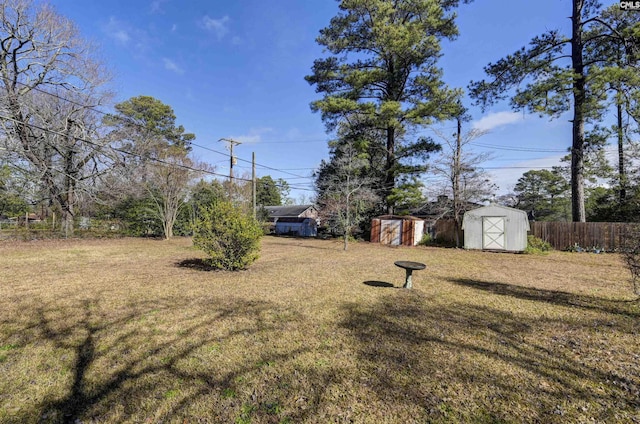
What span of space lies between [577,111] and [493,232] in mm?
7246

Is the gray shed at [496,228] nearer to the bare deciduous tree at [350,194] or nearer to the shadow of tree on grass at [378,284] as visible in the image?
the bare deciduous tree at [350,194]

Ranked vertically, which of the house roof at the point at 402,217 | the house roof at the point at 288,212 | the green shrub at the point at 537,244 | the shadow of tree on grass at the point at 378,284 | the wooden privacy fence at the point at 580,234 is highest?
the house roof at the point at 288,212

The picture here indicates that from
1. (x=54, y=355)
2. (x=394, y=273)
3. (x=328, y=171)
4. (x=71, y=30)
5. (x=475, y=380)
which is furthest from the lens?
(x=328, y=171)

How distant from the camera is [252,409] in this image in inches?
85.2

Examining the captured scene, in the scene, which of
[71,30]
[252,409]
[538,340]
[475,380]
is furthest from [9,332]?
[71,30]

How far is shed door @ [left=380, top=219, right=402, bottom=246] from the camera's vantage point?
17.7 m

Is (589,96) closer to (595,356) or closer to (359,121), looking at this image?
(359,121)

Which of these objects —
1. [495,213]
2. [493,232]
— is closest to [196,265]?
[493,232]

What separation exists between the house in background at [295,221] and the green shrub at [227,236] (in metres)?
19.7

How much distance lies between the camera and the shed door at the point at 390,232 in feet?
58.0

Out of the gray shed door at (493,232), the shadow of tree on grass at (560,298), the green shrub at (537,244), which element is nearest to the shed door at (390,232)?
the gray shed door at (493,232)

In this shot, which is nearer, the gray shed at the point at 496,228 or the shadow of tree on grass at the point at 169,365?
the shadow of tree on grass at the point at 169,365

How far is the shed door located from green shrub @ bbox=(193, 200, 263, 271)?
1209cm

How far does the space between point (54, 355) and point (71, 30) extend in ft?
53.8
